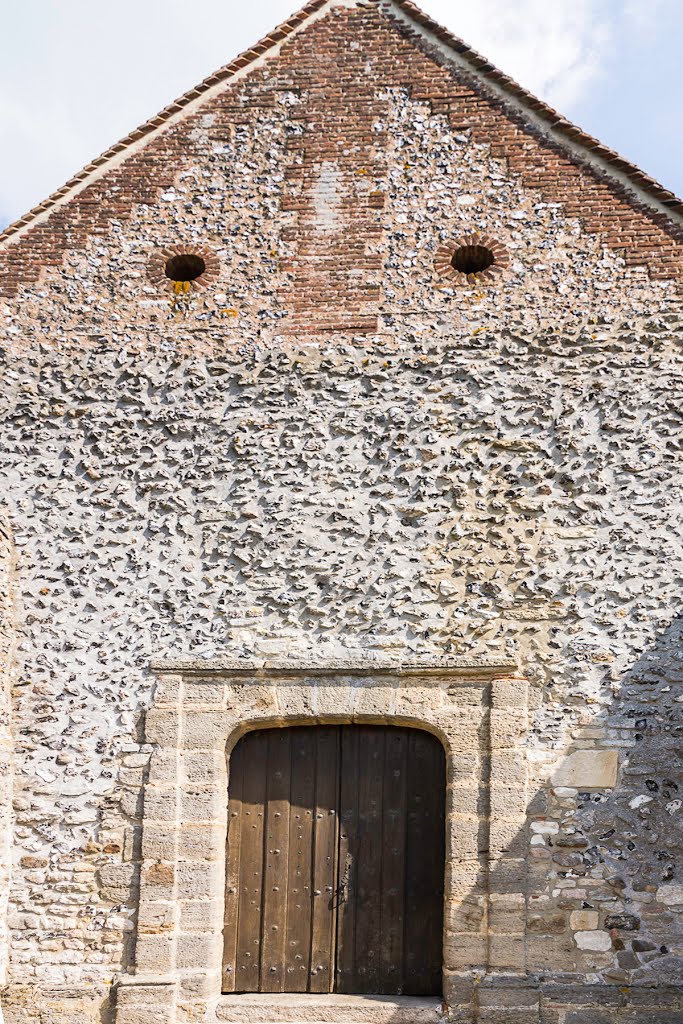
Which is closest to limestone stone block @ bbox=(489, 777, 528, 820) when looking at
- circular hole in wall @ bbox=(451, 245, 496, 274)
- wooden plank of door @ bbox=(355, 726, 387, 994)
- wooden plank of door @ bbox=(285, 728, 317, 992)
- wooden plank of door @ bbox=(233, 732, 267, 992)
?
wooden plank of door @ bbox=(355, 726, 387, 994)

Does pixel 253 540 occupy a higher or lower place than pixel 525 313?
lower

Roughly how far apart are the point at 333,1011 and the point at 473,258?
16.2 feet

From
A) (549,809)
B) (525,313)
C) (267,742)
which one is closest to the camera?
(549,809)

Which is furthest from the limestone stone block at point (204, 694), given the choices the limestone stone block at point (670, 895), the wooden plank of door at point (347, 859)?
the limestone stone block at point (670, 895)

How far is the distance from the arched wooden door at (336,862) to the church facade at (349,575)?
0.06 ft

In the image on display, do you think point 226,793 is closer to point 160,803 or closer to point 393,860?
point 160,803

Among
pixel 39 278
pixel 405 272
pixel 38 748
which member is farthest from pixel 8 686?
pixel 405 272

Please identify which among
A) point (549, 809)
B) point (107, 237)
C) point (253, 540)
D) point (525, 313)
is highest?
point (107, 237)

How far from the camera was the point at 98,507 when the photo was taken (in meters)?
7.79

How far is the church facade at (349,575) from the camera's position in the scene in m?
6.98

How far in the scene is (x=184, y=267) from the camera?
27.7 feet

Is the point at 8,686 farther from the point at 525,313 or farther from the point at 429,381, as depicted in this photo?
the point at 525,313

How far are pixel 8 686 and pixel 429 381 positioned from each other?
333 cm

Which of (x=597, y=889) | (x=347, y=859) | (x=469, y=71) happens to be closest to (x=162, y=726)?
(x=347, y=859)
